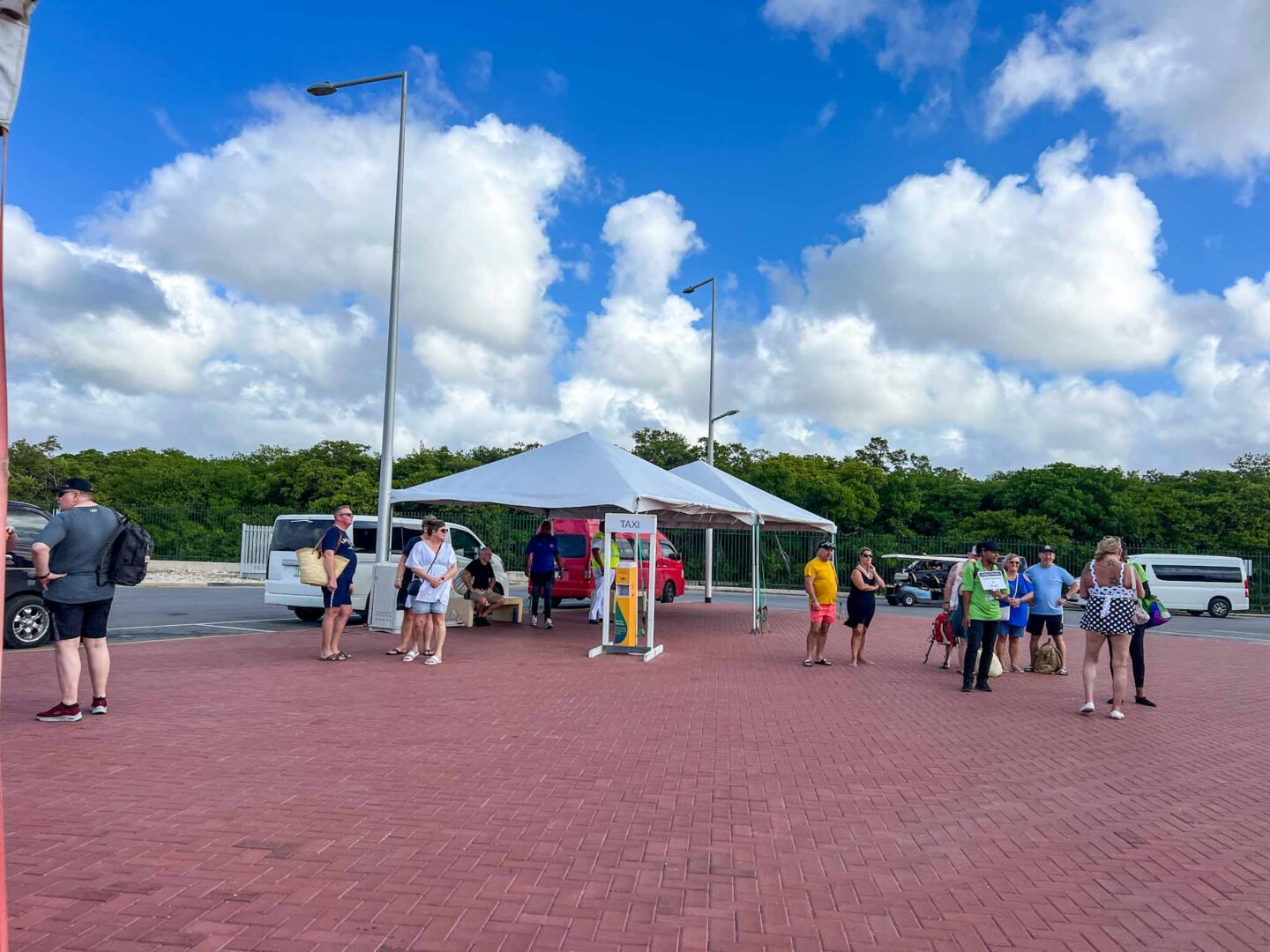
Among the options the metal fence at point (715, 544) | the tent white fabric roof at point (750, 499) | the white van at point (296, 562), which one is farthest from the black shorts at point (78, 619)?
the metal fence at point (715, 544)

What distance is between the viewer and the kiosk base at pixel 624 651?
1272 centimetres

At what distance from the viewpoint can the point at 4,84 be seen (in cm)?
292

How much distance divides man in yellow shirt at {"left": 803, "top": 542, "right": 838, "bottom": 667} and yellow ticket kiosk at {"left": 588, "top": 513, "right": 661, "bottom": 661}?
2.07m

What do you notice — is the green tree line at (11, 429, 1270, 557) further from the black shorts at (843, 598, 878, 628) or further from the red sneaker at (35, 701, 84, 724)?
the red sneaker at (35, 701, 84, 724)

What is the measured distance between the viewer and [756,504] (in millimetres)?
17844

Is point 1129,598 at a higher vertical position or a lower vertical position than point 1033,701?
higher

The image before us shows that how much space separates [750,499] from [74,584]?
12.7m

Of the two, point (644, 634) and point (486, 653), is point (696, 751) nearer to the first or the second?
point (486, 653)

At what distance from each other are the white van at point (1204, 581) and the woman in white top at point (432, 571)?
2516 centimetres

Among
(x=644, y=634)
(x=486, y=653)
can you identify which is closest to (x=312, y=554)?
(x=486, y=653)

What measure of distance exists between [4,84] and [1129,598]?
9062 millimetres

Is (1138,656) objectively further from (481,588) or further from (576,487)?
(481,588)

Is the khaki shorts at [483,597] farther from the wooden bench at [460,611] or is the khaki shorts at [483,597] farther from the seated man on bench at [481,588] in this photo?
the wooden bench at [460,611]

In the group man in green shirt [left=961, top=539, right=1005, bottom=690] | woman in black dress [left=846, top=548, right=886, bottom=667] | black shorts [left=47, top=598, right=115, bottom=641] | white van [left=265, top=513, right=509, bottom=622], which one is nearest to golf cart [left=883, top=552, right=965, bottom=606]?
woman in black dress [left=846, top=548, right=886, bottom=667]
